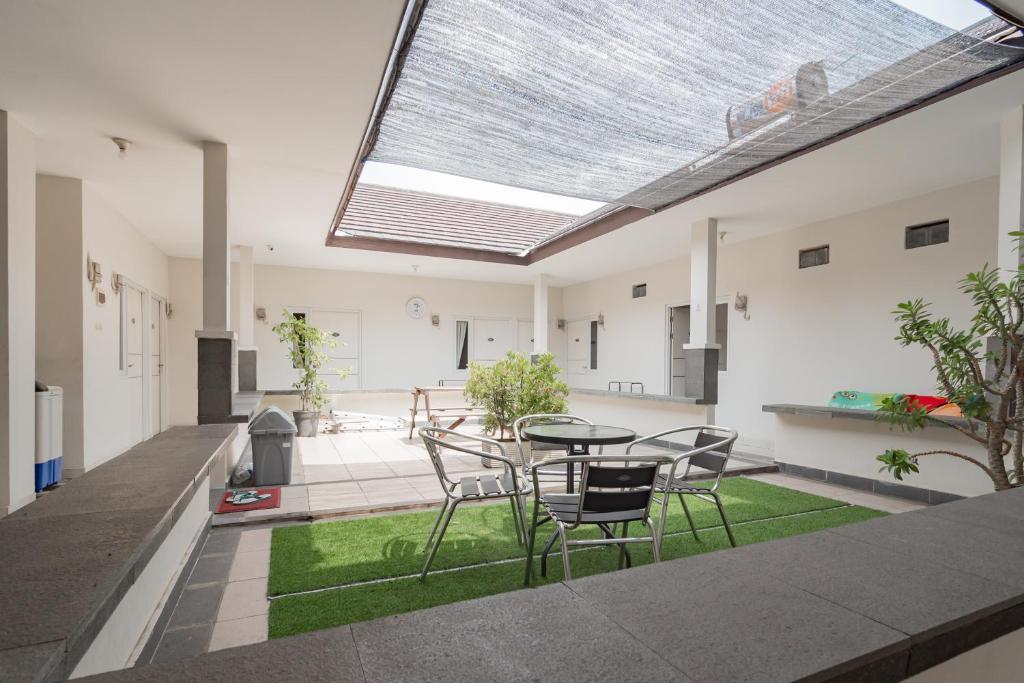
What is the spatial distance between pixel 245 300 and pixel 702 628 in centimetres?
790

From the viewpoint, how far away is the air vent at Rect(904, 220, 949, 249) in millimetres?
5230

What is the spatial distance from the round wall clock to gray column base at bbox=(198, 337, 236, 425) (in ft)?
20.0

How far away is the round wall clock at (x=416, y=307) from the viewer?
34.6ft

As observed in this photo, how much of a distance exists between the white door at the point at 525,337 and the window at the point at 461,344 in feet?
4.01

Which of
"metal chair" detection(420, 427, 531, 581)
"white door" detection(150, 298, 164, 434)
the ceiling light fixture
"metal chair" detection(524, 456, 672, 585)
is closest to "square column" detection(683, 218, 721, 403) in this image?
"metal chair" detection(420, 427, 531, 581)

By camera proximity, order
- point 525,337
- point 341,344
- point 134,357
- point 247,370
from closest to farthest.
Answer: point 134,357
point 247,370
point 341,344
point 525,337

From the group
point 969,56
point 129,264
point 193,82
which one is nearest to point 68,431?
point 129,264

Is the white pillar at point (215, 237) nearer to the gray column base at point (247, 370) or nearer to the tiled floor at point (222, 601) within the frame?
the tiled floor at point (222, 601)

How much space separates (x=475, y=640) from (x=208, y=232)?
4.45 metres

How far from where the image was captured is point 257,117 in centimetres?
377

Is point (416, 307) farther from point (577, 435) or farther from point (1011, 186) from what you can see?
point (1011, 186)

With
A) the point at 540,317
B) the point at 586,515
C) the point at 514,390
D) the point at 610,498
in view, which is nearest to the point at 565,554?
the point at 586,515

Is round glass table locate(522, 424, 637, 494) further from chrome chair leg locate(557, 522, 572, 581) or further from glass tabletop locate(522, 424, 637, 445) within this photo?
chrome chair leg locate(557, 522, 572, 581)

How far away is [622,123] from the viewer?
3.89 meters
